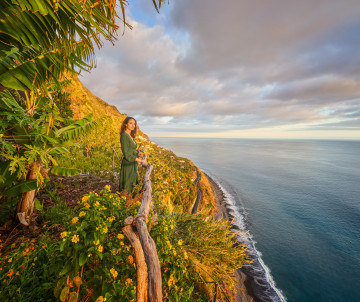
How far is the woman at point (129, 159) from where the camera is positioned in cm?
467

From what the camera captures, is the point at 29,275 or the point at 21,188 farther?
the point at 21,188

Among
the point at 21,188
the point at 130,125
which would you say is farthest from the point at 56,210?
the point at 130,125

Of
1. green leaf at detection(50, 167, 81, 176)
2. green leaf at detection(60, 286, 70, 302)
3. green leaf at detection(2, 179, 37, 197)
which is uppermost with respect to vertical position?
green leaf at detection(50, 167, 81, 176)

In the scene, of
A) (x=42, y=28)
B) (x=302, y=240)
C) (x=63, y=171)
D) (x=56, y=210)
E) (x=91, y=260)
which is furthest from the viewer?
(x=302, y=240)

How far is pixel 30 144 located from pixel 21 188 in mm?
954

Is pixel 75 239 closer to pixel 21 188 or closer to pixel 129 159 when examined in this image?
pixel 21 188

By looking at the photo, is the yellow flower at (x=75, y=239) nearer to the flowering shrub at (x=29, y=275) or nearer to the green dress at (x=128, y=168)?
the flowering shrub at (x=29, y=275)

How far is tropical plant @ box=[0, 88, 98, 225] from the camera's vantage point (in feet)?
9.64

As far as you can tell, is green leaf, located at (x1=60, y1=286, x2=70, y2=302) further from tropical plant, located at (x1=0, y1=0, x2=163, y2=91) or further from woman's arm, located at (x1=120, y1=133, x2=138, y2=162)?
woman's arm, located at (x1=120, y1=133, x2=138, y2=162)

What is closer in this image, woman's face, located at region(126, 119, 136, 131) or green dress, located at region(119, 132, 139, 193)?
green dress, located at region(119, 132, 139, 193)

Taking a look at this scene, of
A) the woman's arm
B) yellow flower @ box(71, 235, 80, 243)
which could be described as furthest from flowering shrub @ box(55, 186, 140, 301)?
the woman's arm

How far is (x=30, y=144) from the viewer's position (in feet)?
10.8

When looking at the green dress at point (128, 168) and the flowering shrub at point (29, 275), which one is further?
the green dress at point (128, 168)

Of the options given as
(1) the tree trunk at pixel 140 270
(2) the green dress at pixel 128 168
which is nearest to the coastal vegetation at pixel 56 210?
(1) the tree trunk at pixel 140 270
